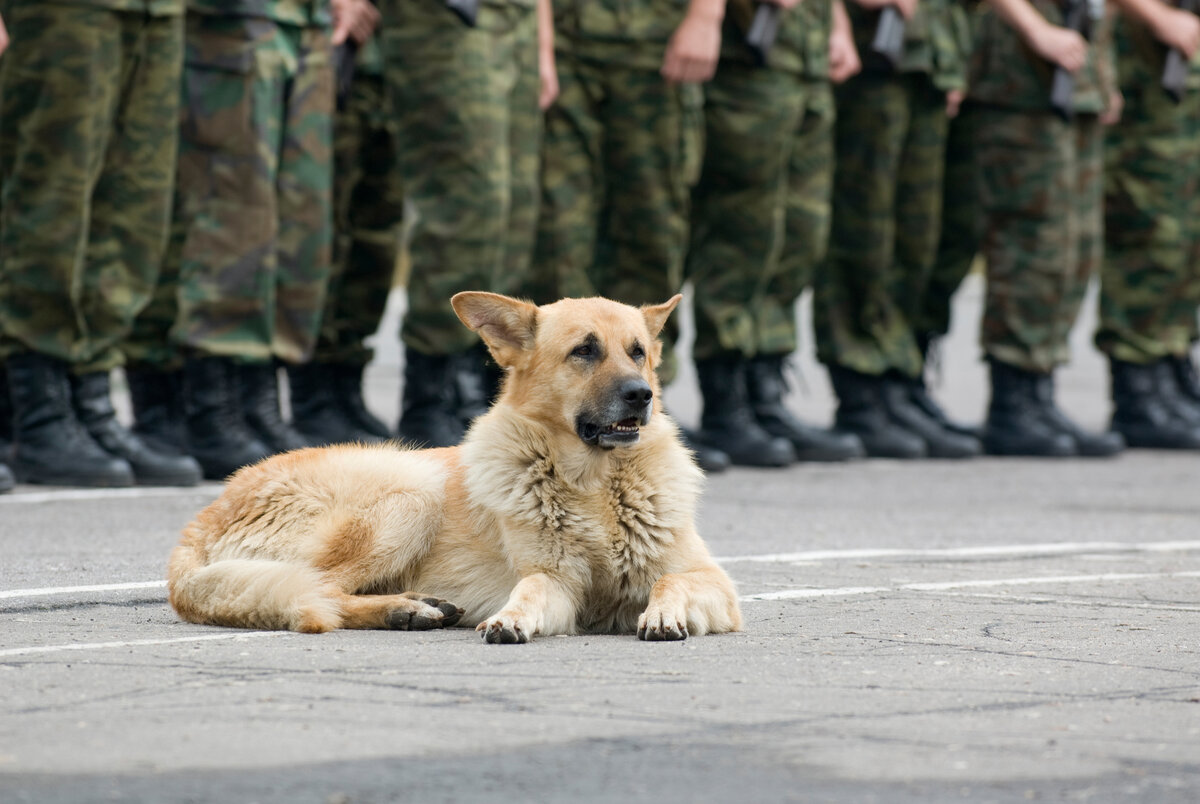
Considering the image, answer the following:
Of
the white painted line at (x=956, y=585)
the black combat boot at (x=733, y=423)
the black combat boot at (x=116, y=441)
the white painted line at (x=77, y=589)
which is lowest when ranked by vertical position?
the black combat boot at (x=733, y=423)

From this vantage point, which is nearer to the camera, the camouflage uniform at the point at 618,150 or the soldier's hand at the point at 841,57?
the camouflage uniform at the point at 618,150

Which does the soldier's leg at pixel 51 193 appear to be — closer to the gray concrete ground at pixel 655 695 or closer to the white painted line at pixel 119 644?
the gray concrete ground at pixel 655 695

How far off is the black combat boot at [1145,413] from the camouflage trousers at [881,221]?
67.3 inches

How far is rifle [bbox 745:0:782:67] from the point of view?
356 inches

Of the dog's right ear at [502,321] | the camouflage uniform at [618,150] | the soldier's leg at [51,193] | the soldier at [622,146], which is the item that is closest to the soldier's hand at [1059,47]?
the soldier at [622,146]

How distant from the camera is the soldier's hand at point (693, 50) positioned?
28.4ft

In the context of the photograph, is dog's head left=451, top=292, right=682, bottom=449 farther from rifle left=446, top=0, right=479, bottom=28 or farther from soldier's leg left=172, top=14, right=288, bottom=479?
rifle left=446, top=0, right=479, bottom=28

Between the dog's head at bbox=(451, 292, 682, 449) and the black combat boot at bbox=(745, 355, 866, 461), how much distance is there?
4.75m

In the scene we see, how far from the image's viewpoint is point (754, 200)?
9.35m

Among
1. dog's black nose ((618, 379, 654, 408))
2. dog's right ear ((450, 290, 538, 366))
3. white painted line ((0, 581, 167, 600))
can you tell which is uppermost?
dog's right ear ((450, 290, 538, 366))

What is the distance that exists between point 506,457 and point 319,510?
1.64ft

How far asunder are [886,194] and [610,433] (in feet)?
18.7

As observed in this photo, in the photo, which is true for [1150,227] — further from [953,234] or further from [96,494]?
[96,494]

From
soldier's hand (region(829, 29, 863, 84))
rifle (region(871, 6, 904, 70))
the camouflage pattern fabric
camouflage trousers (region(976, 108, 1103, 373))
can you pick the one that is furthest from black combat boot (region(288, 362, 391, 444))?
the camouflage pattern fabric
